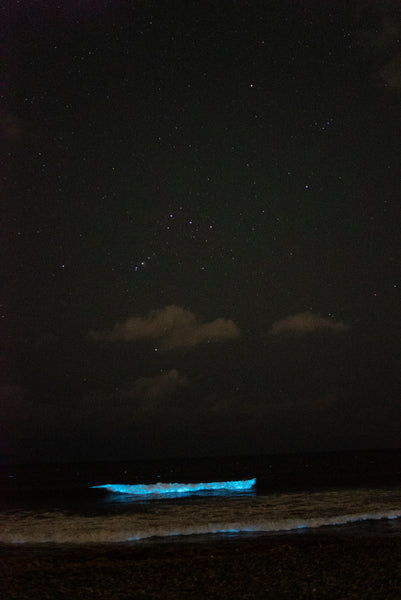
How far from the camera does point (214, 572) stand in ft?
27.9

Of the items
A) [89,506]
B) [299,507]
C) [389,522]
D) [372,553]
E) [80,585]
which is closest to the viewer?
[80,585]

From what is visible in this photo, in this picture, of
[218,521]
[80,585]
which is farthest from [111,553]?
[218,521]

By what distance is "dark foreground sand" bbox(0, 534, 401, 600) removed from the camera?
24.2 ft

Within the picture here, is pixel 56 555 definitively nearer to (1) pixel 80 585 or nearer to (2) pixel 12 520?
(1) pixel 80 585

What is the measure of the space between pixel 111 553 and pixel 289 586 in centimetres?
453

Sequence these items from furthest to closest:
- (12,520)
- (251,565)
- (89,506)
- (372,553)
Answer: (89,506) < (12,520) < (372,553) < (251,565)

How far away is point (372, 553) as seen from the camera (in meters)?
9.59

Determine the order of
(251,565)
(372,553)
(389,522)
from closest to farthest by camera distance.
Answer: (251,565), (372,553), (389,522)

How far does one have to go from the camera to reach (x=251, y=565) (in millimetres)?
8836

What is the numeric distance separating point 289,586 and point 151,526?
7.51 m

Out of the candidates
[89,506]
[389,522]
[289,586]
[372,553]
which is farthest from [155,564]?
[89,506]

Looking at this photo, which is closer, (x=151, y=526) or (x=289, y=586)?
(x=289, y=586)

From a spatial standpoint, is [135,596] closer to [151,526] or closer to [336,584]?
[336,584]

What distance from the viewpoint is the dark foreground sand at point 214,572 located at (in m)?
7.38
